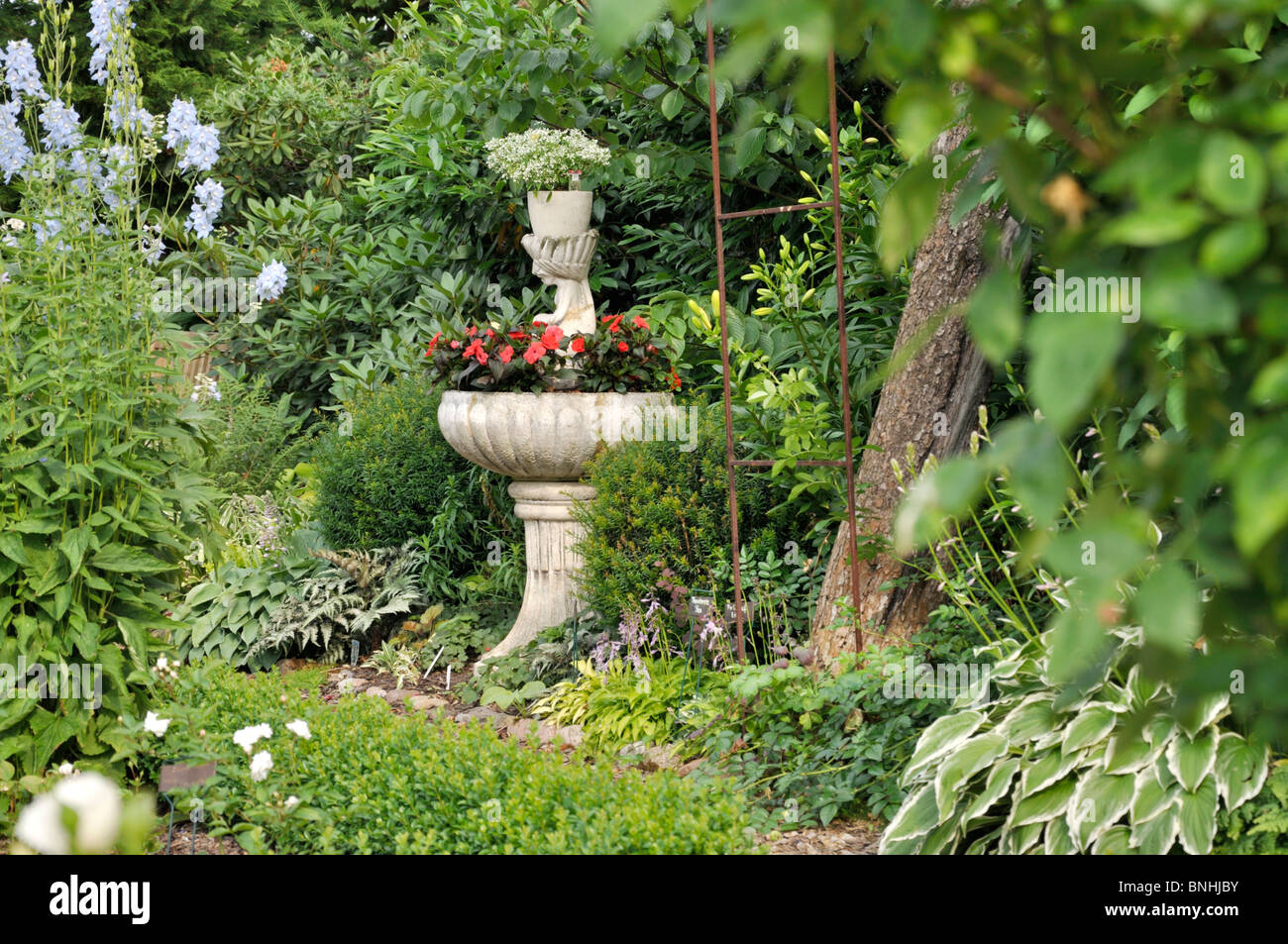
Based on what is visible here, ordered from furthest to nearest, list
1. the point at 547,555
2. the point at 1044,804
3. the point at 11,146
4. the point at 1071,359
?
1. the point at 547,555
2. the point at 11,146
3. the point at 1044,804
4. the point at 1071,359

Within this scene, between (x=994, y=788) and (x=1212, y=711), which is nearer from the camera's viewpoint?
(x=1212, y=711)

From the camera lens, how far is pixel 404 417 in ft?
17.9

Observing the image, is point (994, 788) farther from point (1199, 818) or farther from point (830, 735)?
point (830, 735)

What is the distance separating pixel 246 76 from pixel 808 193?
5992mm

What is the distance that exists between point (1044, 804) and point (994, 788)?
0.12m

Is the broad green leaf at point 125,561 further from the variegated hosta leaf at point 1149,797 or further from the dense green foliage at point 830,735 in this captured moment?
the variegated hosta leaf at point 1149,797

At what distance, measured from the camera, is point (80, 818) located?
85 cm

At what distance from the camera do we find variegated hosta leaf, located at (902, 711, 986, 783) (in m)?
2.75

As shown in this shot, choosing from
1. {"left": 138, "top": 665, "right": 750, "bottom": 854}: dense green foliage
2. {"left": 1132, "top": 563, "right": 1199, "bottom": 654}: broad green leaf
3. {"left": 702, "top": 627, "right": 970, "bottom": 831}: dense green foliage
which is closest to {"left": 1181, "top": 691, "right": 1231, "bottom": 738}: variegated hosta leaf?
{"left": 702, "top": 627, "right": 970, "bottom": 831}: dense green foliage

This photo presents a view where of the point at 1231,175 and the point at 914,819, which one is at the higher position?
the point at 1231,175

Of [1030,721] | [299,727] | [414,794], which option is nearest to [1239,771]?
[1030,721]

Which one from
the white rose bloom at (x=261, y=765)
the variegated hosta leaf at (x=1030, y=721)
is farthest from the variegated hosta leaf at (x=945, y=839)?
the white rose bloom at (x=261, y=765)
